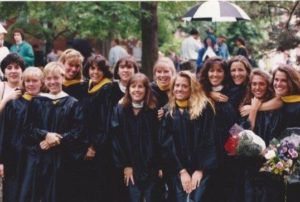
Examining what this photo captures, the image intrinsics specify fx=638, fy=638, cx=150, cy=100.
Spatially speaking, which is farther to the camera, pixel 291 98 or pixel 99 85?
pixel 99 85

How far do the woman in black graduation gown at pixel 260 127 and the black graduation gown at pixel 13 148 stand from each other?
250cm

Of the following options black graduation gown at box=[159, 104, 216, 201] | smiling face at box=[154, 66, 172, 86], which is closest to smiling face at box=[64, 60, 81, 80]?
smiling face at box=[154, 66, 172, 86]

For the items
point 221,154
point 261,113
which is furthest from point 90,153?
point 261,113

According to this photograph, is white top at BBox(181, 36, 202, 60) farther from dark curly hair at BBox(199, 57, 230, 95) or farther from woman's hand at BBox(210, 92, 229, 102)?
woman's hand at BBox(210, 92, 229, 102)

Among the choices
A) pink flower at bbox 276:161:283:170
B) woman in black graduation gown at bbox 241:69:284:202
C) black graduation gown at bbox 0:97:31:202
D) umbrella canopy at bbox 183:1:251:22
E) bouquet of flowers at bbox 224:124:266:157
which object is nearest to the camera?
pink flower at bbox 276:161:283:170

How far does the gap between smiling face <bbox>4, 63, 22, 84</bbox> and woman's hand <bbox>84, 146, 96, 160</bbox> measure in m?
1.19

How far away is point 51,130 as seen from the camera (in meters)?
7.23

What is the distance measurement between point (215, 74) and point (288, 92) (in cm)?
88

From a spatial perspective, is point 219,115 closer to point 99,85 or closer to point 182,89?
point 182,89

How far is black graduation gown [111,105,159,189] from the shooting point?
7168 millimetres

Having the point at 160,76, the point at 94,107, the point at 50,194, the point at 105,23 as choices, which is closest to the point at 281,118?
the point at 160,76

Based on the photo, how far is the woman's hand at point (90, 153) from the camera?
24.9ft

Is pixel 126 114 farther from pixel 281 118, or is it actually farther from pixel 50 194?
pixel 281 118

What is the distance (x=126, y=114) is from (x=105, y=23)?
30.8ft
